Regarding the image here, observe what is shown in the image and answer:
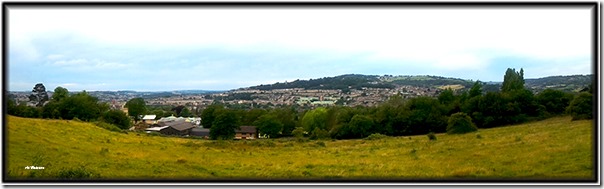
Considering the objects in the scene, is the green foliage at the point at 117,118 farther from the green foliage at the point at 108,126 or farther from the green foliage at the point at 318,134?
the green foliage at the point at 318,134

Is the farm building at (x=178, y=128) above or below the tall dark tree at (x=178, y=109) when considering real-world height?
below

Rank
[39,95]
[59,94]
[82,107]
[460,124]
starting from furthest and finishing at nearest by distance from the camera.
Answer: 1. [460,124]
2. [82,107]
3. [59,94]
4. [39,95]

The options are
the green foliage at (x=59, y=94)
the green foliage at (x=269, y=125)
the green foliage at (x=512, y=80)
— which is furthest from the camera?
the green foliage at (x=269, y=125)

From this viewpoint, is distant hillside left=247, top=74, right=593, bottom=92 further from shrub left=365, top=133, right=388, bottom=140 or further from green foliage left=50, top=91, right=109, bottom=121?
green foliage left=50, top=91, right=109, bottom=121

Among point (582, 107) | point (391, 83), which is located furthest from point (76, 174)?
point (582, 107)

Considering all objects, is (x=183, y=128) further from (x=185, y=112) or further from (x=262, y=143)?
(x=262, y=143)

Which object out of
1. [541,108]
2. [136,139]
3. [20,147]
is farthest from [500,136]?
[20,147]

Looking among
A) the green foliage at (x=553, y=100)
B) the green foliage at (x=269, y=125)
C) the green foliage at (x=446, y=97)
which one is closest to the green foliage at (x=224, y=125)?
the green foliage at (x=269, y=125)

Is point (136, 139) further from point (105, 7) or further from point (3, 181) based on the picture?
point (105, 7)
